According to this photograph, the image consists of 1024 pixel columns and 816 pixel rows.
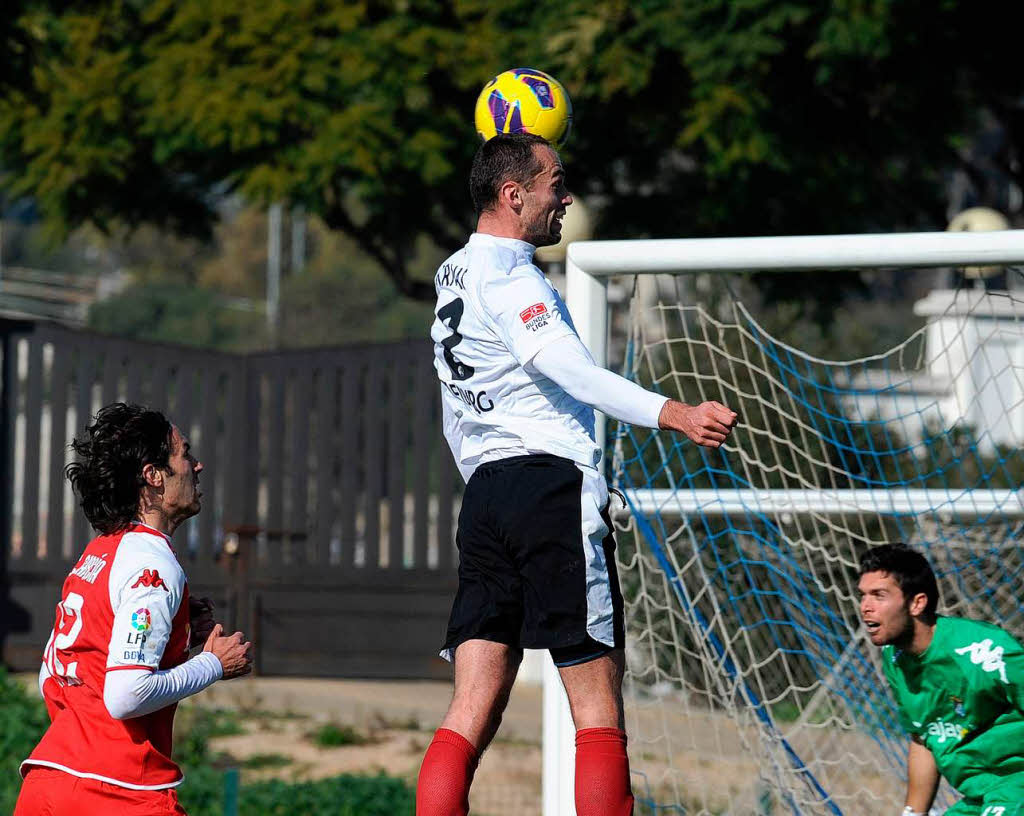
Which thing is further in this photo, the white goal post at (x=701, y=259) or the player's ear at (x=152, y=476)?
the white goal post at (x=701, y=259)

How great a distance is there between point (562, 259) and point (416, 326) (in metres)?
41.4

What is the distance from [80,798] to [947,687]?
8.46 ft

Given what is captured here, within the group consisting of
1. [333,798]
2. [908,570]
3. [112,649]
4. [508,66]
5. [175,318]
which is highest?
[175,318]

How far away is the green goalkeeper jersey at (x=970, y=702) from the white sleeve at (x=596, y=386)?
1.68m

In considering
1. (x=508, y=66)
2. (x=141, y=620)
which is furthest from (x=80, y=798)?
(x=508, y=66)

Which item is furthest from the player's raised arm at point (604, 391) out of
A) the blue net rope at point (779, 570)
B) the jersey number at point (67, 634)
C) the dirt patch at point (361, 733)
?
the dirt patch at point (361, 733)

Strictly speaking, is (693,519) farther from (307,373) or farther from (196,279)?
(196,279)

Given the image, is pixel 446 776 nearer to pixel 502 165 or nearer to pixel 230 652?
pixel 230 652

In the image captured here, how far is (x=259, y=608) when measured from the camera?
11.3 metres

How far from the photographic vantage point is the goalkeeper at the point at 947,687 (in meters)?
4.57

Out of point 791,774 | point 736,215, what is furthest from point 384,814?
point 736,215

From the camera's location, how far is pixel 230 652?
11.6 ft

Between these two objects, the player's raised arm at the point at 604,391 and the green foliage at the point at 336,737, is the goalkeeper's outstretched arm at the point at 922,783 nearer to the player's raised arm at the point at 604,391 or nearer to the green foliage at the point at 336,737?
the player's raised arm at the point at 604,391

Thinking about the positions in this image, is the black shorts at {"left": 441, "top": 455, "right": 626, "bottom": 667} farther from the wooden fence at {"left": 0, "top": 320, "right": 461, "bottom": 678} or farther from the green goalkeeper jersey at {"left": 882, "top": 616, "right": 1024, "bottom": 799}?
the wooden fence at {"left": 0, "top": 320, "right": 461, "bottom": 678}
